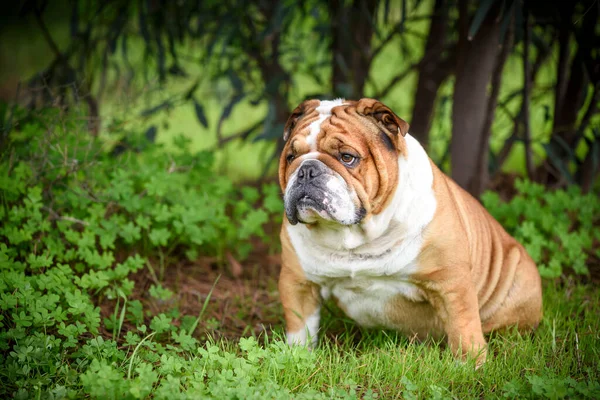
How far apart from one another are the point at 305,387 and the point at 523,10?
120 inches

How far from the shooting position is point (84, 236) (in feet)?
12.4

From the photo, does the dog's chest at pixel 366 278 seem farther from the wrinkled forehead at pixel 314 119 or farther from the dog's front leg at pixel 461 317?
the wrinkled forehead at pixel 314 119

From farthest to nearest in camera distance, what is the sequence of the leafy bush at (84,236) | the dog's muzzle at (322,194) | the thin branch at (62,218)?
the thin branch at (62,218) < the leafy bush at (84,236) < the dog's muzzle at (322,194)

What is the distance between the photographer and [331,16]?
5.18 m

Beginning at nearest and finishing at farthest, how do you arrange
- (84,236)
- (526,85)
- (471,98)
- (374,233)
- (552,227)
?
(374,233)
(84,236)
(552,227)
(471,98)
(526,85)

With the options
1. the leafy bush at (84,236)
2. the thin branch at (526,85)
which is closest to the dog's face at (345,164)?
the leafy bush at (84,236)

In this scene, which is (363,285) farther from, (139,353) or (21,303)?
(21,303)

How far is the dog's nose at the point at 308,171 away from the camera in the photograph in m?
2.97

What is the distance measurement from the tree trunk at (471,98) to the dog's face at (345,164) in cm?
170

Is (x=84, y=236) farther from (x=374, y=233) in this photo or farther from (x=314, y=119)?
(x=374, y=233)

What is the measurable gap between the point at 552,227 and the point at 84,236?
298 cm

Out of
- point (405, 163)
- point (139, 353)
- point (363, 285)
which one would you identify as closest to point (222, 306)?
point (139, 353)

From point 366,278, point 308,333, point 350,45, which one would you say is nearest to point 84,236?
point 308,333

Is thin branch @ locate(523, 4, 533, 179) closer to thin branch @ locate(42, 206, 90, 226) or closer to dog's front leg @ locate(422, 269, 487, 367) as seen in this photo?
dog's front leg @ locate(422, 269, 487, 367)
